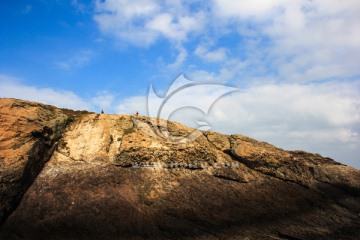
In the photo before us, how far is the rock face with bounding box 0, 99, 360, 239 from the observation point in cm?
1220

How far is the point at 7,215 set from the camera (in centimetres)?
1180

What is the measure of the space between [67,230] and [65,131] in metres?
6.46

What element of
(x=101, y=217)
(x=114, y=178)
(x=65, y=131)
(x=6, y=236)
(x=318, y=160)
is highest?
(x=318, y=160)

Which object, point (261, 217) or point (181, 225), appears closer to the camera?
point (181, 225)

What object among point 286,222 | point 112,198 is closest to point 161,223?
point 112,198

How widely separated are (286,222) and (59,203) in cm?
1173

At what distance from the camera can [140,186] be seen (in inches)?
571

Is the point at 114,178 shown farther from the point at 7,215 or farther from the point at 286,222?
the point at 286,222

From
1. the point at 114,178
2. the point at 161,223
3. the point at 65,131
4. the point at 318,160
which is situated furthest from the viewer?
the point at 318,160

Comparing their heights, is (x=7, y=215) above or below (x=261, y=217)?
below

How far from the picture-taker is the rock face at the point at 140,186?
12.2 meters

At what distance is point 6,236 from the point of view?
11.0 metres

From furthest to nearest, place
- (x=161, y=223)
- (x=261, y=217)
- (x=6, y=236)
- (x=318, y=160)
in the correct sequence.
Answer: (x=318, y=160), (x=261, y=217), (x=161, y=223), (x=6, y=236)

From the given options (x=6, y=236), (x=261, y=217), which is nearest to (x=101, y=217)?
(x=6, y=236)
